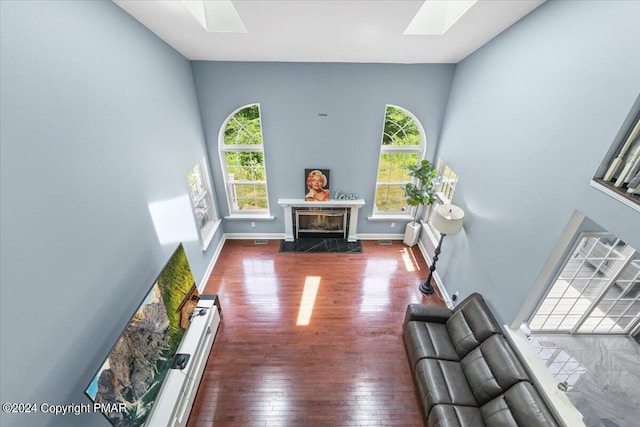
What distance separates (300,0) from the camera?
2.56 metres

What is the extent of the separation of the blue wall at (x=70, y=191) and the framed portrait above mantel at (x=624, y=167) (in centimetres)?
408

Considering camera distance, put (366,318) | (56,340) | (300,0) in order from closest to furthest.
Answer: (56,340) < (300,0) < (366,318)

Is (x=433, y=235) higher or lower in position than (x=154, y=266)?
lower

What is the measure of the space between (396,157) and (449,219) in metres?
2.16

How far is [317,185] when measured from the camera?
5777 millimetres

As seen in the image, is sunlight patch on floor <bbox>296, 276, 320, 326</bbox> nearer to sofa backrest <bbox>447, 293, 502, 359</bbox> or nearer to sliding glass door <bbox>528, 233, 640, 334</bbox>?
sofa backrest <bbox>447, 293, 502, 359</bbox>

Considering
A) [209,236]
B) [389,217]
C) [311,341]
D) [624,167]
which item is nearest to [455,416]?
[311,341]

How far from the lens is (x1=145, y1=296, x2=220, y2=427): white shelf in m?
2.77

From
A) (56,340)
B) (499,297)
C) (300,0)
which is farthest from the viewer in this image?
(499,297)

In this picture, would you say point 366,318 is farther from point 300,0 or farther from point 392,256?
point 300,0

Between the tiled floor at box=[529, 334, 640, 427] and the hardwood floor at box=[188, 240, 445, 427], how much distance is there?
161 cm

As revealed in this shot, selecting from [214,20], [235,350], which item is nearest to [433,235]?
[235,350]

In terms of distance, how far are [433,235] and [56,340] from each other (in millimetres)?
5548

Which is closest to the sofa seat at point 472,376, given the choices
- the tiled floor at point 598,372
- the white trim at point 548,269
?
the white trim at point 548,269
